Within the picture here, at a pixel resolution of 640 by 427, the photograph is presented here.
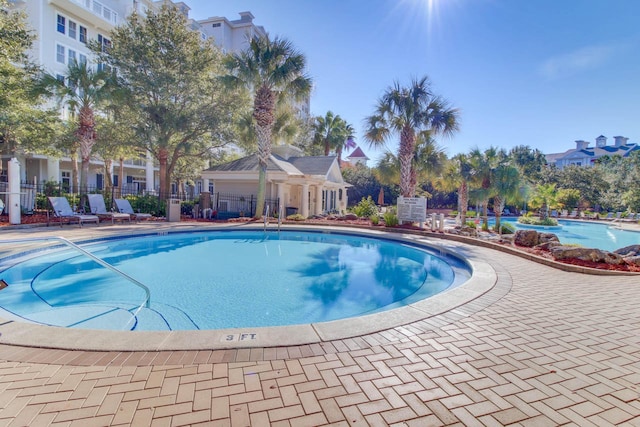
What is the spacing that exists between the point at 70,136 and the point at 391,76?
18.6 meters

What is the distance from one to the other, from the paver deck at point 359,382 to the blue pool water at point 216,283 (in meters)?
1.90

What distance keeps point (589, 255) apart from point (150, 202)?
18.9m

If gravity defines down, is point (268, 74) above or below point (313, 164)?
above

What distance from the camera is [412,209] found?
577 inches

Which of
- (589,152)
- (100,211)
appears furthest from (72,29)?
(589,152)

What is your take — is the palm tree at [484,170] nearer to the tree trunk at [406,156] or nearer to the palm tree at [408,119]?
the palm tree at [408,119]

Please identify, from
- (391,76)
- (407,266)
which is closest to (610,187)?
(391,76)

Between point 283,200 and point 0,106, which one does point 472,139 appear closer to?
point 283,200

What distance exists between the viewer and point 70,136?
18500 millimetres

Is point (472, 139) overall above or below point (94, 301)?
above

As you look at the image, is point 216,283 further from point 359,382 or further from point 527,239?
point 527,239

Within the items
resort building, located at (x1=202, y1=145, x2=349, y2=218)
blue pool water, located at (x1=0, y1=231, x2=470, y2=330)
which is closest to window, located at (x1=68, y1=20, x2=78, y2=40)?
resort building, located at (x1=202, y1=145, x2=349, y2=218)

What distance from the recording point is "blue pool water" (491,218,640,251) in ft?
52.3

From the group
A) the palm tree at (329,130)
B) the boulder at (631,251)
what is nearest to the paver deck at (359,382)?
the boulder at (631,251)
